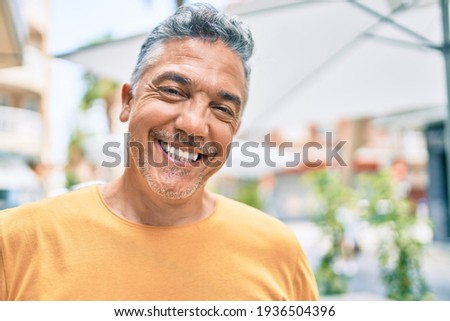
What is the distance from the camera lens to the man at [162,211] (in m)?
1.15

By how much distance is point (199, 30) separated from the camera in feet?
3.93

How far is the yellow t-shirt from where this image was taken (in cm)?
113

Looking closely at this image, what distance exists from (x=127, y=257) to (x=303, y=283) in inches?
21.7

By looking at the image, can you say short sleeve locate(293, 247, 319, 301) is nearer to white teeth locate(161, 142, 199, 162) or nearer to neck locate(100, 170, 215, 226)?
neck locate(100, 170, 215, 226)

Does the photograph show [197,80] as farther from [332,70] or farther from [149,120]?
[332,70]

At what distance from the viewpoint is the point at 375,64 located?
400 cm

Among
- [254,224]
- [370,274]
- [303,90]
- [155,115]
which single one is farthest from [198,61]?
[370,274]

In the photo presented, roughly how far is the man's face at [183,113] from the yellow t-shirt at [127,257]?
5.9 inches

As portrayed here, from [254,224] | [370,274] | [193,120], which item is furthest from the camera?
[370,274]

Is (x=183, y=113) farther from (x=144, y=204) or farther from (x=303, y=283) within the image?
(x=303, y=283)

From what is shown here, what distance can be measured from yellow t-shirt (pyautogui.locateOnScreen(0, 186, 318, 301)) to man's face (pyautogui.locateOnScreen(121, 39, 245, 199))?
0.15m
